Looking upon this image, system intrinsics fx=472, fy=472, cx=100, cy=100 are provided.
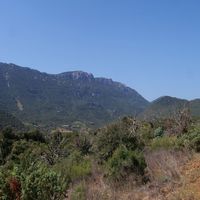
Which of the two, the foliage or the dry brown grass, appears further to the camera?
the foliage

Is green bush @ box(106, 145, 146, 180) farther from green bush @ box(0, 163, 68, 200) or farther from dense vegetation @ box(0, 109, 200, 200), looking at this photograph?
green bush @ box(0, 163, 68, 200)

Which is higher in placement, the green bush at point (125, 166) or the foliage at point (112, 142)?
the foliage at point (112, 142)

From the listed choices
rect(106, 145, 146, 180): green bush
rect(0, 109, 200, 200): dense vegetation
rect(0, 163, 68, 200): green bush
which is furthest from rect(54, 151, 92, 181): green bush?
rect(0, 163, 68, 200): green bush

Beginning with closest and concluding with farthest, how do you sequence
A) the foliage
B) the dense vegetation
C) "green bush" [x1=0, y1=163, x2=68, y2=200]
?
1. "green bush" [x1=0, y1=163, x2=68, y2=200]
2. the dense vegetation
3. the foliage

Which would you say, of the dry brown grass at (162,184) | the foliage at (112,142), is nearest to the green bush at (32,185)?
the dry brown grass at (162,184)

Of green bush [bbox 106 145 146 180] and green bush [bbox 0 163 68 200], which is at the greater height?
green bush [bbox 106 145 146 180]

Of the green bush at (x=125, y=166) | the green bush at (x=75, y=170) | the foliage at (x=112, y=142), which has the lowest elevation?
the green bush at (x=75, y=170)

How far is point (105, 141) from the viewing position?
57.5ft

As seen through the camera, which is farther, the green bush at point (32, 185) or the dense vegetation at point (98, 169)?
the dense vegetation at point (98, 169)

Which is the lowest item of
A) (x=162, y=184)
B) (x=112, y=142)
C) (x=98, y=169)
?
(x=98, y=169)

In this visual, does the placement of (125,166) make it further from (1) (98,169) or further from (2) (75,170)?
(2) (75,170)

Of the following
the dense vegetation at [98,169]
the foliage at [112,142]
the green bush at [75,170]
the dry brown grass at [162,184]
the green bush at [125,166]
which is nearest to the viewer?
the dense vegetation at [98,169]

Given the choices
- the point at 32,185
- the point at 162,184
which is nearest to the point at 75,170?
the point at 162,184

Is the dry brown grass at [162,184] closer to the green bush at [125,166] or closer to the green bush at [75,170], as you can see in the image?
the green bush at [125,166]
